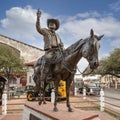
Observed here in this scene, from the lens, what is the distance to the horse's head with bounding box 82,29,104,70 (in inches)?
174

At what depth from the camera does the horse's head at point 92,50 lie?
4.42 m

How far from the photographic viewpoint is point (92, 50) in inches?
177

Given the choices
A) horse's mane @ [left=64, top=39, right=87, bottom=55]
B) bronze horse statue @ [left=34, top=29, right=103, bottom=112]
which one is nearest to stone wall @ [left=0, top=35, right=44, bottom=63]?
bronze horse statue @ [left=34, top=29, right=103, bottom=112]

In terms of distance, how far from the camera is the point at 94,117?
5.13m

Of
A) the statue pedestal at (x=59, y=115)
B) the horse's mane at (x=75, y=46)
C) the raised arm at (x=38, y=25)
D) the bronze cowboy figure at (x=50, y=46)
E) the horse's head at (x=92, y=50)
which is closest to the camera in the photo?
the horse's head at (x=92, y=50)

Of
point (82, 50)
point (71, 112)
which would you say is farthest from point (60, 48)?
point (71, 112)

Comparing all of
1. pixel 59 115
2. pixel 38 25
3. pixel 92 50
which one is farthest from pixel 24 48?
pixel 92 50

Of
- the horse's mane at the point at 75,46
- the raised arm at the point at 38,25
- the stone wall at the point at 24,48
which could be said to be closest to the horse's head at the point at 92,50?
the horse's mane at the point at 75,46

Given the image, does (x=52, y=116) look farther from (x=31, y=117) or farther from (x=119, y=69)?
(x=119, y=69)

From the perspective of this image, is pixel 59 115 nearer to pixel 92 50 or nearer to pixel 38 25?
pixel 92 50

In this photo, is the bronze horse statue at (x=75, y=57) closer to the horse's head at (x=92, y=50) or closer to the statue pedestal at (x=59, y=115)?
the horse's head at (x=92, y=50)

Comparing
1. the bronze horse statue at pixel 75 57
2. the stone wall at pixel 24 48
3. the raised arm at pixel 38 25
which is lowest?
the bronze horse statue at pixel 75 57

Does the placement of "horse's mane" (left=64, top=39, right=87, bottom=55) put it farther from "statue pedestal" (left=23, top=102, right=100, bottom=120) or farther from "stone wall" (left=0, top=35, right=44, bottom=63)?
"stone wall" (left=0, top=35, right=44, bottom=63)

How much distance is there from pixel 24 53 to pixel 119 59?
18782 millimetres
